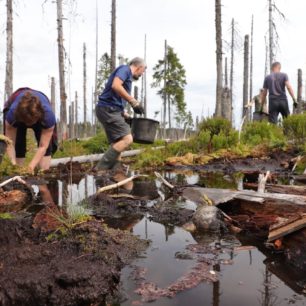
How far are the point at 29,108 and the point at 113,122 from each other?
2022mm

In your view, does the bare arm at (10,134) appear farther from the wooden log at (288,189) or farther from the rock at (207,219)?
the wooden log at (288,189)

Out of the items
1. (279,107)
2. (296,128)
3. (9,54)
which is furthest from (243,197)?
(9,54)

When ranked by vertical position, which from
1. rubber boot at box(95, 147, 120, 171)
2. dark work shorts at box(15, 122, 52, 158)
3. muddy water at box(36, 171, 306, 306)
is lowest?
muddy water at box(36, 171, 306, 306)

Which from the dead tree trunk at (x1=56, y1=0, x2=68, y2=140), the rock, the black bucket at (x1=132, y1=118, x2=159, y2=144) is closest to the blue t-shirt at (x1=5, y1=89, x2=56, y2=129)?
the black bucket at (x1=132, y1=118, x2=159, y2=144)

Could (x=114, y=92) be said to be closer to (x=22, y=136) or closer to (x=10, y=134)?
(x=22, y=136)

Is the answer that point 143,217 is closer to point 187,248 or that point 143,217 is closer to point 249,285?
point 187,248

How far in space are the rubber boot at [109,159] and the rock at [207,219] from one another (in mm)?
3675

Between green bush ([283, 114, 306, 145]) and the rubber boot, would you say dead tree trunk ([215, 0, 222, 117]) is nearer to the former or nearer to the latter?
green bush ([283, 114, 306, 145])

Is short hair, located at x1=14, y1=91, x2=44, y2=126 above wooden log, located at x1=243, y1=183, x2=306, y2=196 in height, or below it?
above

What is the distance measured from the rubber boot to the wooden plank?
435 cm

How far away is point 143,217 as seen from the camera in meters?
3.39

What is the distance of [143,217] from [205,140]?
20.6ft

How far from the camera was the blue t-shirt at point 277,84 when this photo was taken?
10909 millimetres

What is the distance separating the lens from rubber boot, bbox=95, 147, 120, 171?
656cm
